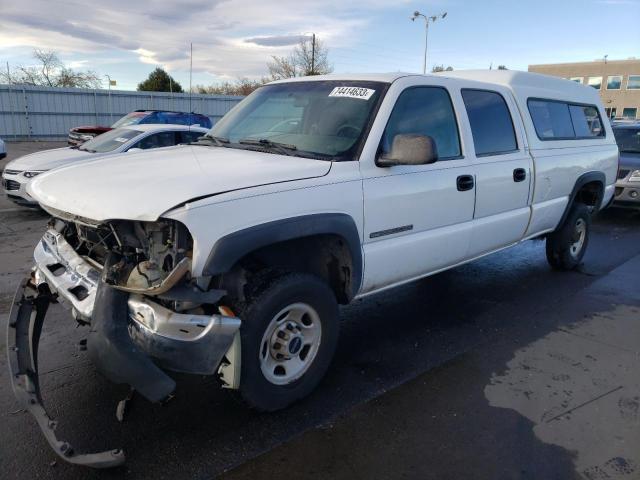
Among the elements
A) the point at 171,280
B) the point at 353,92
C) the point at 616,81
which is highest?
the point at 616,81

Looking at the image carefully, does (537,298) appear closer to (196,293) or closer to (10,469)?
(196,293)

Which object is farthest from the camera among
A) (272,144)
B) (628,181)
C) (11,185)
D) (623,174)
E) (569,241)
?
(623,174)

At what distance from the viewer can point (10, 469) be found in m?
2.59

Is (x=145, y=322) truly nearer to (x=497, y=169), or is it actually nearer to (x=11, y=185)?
(x=497, y=169)

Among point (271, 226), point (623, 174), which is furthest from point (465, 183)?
point (623, 174)

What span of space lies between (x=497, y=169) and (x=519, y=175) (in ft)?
1.34

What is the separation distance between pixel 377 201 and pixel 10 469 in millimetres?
2517

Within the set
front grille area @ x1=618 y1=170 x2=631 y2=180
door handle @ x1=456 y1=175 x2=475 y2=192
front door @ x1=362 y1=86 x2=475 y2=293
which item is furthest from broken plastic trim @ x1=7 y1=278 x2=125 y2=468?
front grille area @ x1=618 y1=170 x2=631 y2=180

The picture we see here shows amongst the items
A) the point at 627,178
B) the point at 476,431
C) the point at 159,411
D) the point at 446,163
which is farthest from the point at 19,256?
the point at 627,178

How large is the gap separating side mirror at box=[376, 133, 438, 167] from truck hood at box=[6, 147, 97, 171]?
681cm

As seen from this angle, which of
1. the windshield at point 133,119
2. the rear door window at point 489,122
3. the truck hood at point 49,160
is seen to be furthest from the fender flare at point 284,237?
the windshield at point 133,119

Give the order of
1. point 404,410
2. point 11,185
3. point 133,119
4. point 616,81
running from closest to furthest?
point 404,410, point 11,185, point 133,119, point 616,81

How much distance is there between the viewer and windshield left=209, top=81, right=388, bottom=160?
11.3 ft

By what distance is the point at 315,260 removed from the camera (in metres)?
3.43
